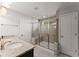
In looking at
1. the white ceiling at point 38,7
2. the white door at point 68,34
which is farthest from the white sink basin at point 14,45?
the white door at point 68,34

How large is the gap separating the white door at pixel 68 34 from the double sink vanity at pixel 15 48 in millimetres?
457

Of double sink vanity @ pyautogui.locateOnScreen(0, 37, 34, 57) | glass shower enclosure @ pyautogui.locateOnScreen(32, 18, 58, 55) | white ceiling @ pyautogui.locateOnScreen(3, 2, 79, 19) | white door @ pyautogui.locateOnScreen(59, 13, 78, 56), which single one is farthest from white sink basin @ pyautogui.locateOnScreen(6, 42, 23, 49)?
white door @ pyautogui.locateOnScreen(59, 13, 78, 56)

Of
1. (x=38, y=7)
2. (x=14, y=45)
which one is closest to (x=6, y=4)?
(x=38, y=7)

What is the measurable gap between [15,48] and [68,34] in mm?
759

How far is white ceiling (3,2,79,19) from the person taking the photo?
113 cm

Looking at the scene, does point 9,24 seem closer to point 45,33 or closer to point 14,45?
point 14,45

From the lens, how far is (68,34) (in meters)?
1.13

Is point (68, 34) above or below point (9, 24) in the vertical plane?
below

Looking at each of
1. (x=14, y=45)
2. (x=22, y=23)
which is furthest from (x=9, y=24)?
(x=14, y=45)

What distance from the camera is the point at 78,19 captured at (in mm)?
1091

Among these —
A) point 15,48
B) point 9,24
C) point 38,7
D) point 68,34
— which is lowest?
point 15,48

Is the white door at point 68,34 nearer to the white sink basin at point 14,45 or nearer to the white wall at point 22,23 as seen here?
the white wall at point 22,23

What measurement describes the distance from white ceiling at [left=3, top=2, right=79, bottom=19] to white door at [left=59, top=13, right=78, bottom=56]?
0.54 ft

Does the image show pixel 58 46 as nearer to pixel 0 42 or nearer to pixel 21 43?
pixel 21 43
